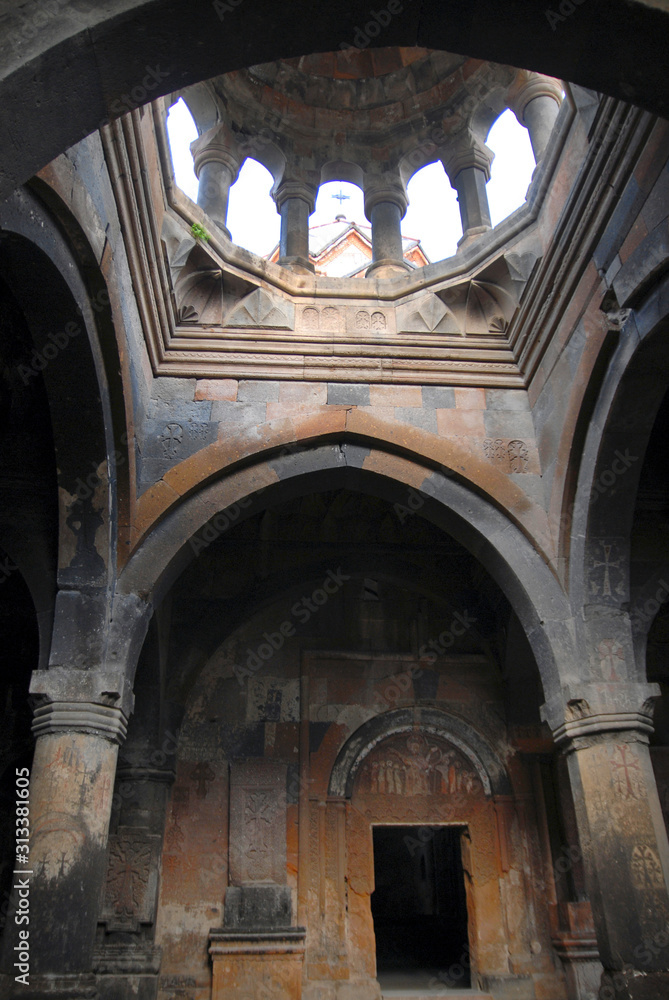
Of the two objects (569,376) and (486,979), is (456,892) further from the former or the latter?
(569,376)

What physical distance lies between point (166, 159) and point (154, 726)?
453 centimetres

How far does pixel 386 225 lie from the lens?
7363mm

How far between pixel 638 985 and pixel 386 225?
6213mm

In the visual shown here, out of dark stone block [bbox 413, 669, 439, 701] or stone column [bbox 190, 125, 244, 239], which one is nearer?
stone column [bbox 190, 125, 244, 239]

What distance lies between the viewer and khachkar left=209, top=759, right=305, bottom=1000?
6203 millimetres

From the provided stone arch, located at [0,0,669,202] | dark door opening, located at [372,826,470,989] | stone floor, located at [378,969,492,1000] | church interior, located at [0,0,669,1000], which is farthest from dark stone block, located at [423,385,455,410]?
stone floor, located at [378,969,492,1000]

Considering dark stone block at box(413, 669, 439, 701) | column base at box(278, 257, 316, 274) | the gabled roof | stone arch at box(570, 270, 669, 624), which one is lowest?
dark stone block at box(413, 669, 439, 701)

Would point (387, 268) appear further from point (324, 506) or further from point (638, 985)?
point (638, 985)

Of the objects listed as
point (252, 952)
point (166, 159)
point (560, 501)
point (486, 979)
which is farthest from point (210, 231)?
point (486, 979)

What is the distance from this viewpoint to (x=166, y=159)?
17.9 ft

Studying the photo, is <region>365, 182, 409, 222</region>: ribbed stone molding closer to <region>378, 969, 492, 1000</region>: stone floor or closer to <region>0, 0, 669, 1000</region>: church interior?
<region>0, 0, 669, 1000</region>: church interior

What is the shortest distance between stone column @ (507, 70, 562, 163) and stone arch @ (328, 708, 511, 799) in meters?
5.12

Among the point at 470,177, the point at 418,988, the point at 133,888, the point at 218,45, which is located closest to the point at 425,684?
the point at 418,988

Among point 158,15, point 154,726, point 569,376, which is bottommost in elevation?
point 154,726
